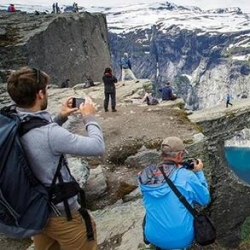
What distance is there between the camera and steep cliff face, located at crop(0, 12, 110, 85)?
29281mm

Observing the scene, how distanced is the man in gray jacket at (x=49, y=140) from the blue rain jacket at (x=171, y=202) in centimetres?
158

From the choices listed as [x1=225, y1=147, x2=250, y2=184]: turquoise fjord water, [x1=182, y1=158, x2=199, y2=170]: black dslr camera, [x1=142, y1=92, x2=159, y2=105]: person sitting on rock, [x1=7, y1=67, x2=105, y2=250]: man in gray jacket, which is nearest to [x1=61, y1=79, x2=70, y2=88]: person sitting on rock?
[x1=142, y1=92, x2=159, y2=105]: person sitting on rock

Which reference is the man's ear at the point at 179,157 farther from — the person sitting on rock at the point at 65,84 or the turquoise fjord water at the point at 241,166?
the turquoise fjord water at the point at 241,166

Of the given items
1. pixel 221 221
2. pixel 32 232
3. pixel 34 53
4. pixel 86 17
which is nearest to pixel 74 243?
pixel 32 232

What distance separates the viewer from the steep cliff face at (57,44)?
96.1 feet

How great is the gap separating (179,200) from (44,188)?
2.22 m

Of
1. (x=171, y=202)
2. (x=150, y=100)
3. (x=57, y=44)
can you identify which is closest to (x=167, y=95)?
(x=150, y=100)

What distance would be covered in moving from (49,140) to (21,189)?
0.60 meters

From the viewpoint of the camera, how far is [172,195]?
6.11 m

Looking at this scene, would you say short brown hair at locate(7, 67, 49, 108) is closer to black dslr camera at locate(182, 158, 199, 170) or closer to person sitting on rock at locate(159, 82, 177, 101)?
black dslr camera at locate(182, 158, 199, 170)

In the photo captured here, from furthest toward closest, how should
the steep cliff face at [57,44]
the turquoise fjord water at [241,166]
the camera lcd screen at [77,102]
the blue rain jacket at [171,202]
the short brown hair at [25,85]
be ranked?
the turquoise fjord water at [241,166]
the steep cliff face at [57,44]
the blue rain jacket at [171,202]
the camera lcd screen at [77,102]
the short brown hair at [25,85]

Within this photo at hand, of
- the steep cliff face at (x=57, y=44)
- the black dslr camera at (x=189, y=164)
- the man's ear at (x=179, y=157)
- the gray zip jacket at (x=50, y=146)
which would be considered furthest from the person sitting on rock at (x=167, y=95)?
the gray zip jacket at (x=50, y=146)

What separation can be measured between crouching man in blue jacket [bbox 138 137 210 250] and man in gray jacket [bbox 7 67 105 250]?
1.59m

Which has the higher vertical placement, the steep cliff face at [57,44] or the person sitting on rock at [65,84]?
the steep cliff face at [57,44]
